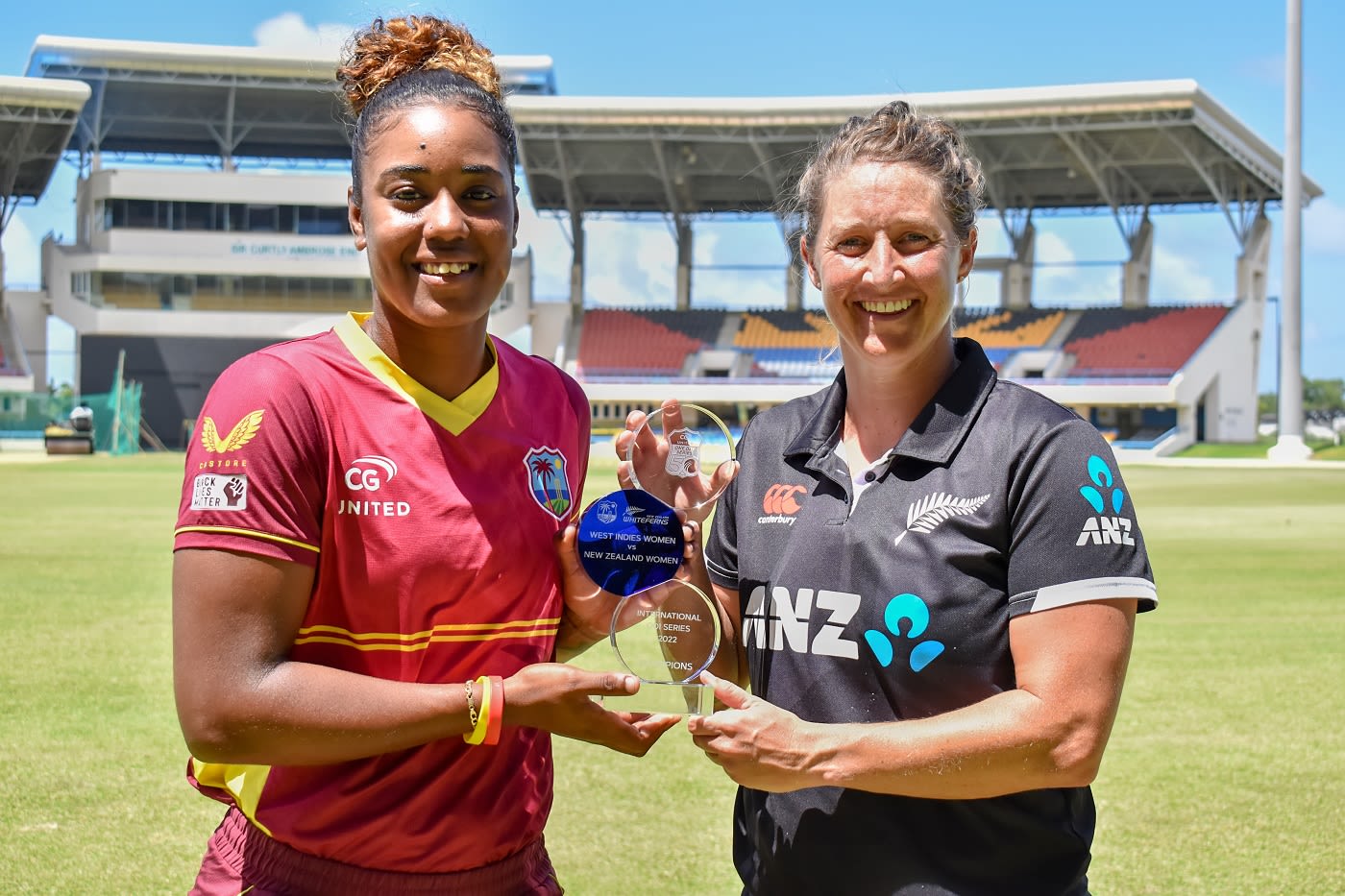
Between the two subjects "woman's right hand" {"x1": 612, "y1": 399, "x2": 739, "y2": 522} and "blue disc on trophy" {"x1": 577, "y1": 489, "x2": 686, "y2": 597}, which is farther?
"woman's right hand" {"x1": 612, "y1": 399, "x2": 739, "y2": 522}

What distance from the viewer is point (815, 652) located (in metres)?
2.30

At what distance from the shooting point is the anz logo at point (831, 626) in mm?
2207

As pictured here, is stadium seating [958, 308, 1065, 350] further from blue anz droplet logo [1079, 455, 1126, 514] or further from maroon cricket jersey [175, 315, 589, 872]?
maroon cricket jersey [175, 315, 589, 872]

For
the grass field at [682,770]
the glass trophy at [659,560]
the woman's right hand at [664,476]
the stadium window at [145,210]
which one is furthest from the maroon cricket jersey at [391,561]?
the stadium window at [145,210]

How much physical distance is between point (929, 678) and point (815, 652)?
21 cm

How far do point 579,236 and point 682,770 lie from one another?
4965 centimetres

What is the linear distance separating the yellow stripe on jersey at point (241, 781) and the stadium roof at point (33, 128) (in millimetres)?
51037

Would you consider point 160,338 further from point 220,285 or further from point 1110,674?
point 1110,674

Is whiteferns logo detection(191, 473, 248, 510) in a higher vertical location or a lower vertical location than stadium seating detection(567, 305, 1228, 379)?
lower

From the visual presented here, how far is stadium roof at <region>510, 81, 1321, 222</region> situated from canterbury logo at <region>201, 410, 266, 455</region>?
40.0m

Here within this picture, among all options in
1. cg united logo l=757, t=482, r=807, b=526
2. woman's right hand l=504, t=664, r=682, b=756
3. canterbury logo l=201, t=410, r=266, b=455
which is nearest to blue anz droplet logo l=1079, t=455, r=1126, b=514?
cg united logo l=757, t=482, r=807, b=526

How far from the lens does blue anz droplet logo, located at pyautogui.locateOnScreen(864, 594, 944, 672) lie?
2199 mm

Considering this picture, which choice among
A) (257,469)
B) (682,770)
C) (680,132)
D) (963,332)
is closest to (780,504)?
(257,469)

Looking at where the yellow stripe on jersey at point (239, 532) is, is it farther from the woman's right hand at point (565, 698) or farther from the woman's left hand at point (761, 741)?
the woman's left hand at point (761, 741)
